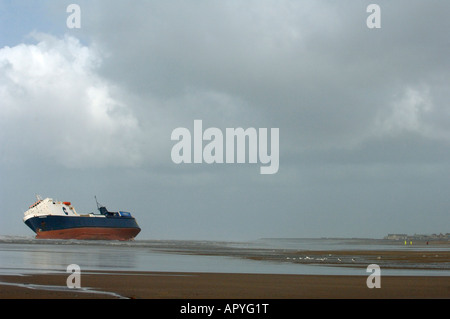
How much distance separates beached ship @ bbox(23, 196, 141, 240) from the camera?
120125 millimetres

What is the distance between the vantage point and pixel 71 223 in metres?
120

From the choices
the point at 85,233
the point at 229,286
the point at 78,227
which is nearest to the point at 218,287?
the point at 229,286

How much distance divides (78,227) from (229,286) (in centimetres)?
10601

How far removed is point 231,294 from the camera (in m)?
17.5

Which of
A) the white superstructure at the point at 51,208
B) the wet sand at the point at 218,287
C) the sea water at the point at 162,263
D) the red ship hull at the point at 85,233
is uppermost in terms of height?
the white superstructure at the point at 51,208

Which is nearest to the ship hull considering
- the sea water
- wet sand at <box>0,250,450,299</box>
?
the sea water

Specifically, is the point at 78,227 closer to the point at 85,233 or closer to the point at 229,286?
the point at 85,233

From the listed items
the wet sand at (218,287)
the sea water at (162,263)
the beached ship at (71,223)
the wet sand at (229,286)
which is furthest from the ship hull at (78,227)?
the wet sand at (229,286)

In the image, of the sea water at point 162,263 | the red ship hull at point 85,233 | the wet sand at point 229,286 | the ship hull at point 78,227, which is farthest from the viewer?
the ship hull at point 78,227

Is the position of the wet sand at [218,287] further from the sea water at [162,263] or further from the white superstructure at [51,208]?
the white superstructure at [51,208]

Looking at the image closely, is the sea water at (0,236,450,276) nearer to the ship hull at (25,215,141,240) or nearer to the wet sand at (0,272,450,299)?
the wet sand at (0,272,450,299)

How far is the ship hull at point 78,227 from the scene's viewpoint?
119938 mm
